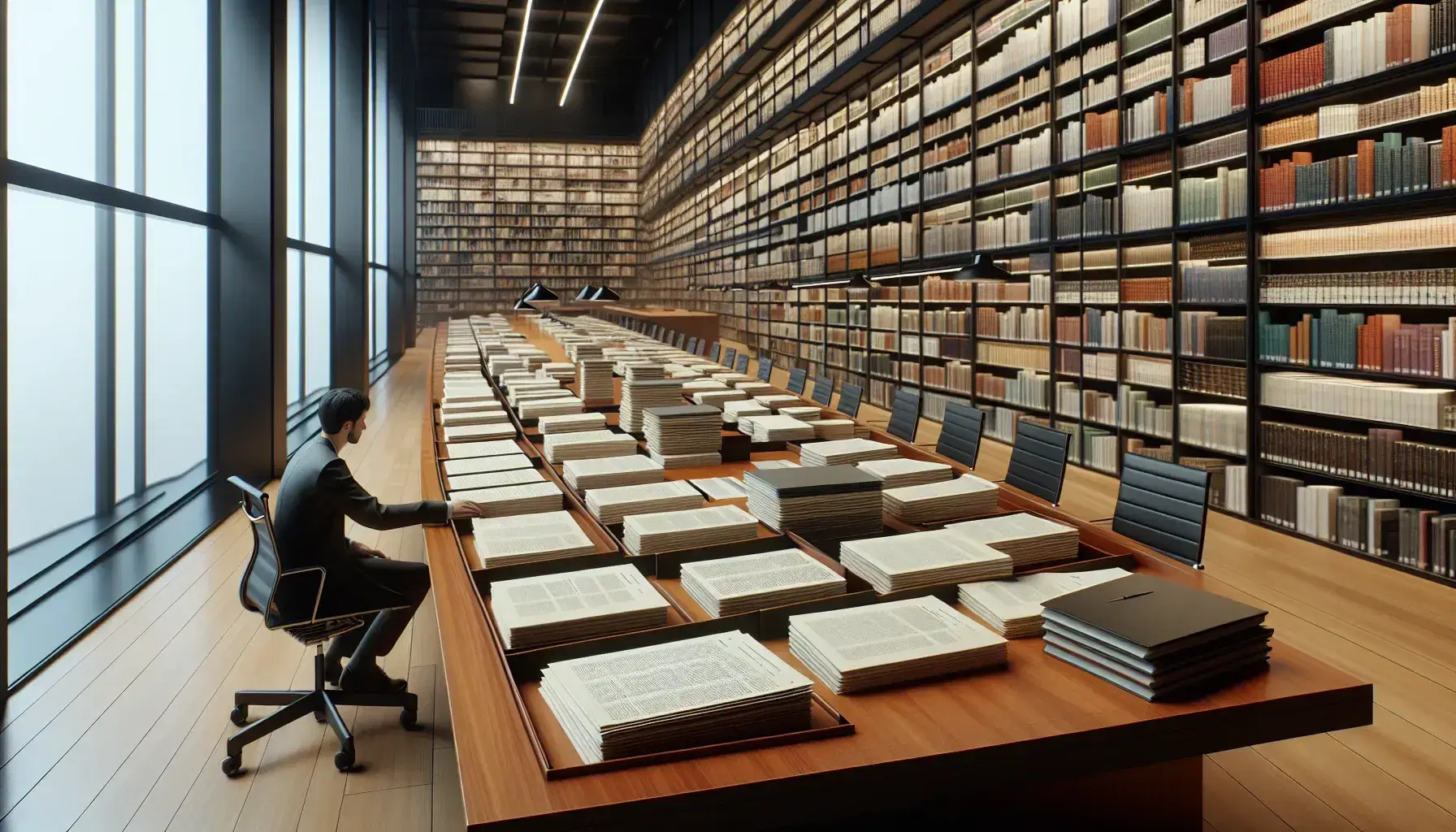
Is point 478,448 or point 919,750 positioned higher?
point 478,448

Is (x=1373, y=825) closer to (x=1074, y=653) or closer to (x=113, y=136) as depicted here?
(x=1074, y=653)

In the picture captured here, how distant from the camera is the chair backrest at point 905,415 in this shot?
15.6 feet

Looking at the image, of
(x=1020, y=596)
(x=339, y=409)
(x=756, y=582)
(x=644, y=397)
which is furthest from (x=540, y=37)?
(x=1020, y=596)

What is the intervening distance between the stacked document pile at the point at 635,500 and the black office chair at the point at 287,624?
724mm

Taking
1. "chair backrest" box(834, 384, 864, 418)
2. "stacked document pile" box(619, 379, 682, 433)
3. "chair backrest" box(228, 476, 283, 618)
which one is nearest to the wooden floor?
"chair backrest" box(228, 476, 283, 618)

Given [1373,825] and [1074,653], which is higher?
[1074,653]

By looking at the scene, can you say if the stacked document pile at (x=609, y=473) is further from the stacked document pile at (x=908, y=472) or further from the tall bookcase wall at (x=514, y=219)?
the tall bookcase wall at (x=514, y=219)

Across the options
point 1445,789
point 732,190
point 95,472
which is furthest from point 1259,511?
point 732,190

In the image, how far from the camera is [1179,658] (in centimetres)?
148

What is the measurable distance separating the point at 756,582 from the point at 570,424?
203 cm

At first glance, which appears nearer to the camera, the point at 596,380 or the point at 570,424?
the point at 570,424

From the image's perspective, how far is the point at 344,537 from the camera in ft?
8.70

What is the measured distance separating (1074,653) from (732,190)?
1347 centimetres

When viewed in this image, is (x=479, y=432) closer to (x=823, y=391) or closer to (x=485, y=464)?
(x=485, y=464)
